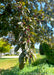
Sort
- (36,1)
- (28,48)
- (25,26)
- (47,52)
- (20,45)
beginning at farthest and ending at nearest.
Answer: (47,52)
(36,1)
(25,26)
(20,45)
(28,48)

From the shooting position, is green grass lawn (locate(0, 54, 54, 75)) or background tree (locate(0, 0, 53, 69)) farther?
green grass lawn (locate(0, 54, 54, 75))

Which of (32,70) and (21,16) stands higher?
(21,16)

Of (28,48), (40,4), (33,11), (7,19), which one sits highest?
(40,4)

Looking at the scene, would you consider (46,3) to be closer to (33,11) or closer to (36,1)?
(36,1)

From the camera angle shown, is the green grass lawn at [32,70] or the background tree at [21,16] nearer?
the background tree at [21,16]

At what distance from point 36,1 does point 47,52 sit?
4882 millimetres

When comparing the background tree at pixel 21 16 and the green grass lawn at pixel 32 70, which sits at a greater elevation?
the background tree at pixel 21 16

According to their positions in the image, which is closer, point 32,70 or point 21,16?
point 21,16

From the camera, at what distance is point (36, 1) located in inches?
134

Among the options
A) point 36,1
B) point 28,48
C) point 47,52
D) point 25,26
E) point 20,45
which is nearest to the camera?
point 28,48

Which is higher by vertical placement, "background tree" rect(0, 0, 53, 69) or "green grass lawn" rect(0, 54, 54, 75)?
"background tree" rect(0, 0, 53, 69)

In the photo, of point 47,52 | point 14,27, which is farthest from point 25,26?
point 47,52

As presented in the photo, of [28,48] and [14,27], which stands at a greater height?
[14,27]

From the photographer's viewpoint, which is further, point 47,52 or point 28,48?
point 47,52
